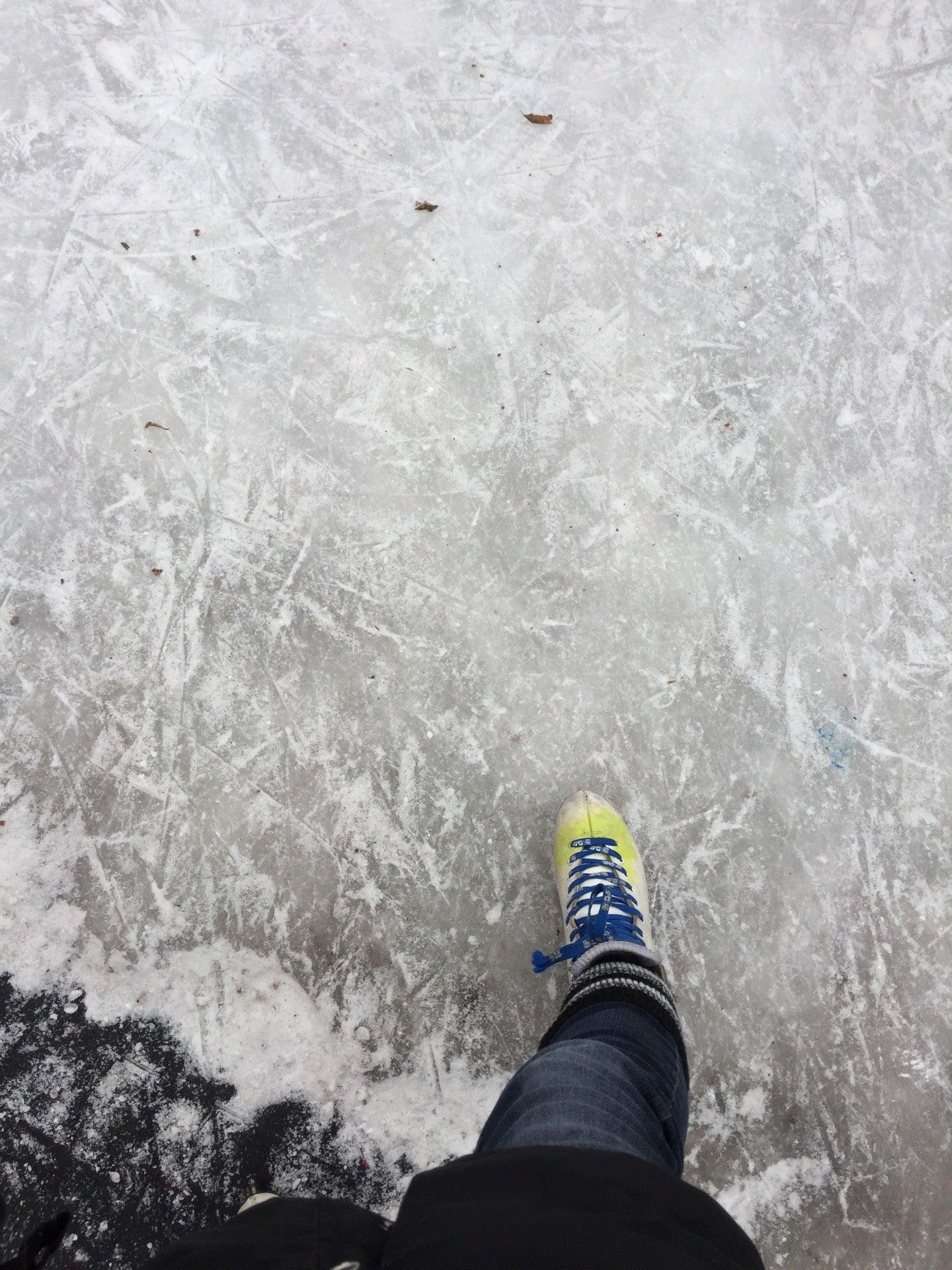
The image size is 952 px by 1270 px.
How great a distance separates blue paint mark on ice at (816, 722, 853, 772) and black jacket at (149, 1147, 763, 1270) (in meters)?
1.33

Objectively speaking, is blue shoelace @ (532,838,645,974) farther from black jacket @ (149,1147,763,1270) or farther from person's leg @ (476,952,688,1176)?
black jacket @ (149,1147,763,1270)

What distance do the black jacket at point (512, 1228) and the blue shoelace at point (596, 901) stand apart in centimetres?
76

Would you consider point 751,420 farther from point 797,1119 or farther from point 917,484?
point 797,1119

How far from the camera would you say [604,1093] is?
4.35 feet

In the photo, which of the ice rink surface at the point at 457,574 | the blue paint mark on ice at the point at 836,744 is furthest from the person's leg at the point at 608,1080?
the blue paint mark on ice at the point at 836,744

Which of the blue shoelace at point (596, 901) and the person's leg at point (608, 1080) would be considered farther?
the blue shoelace at point (596, 901)

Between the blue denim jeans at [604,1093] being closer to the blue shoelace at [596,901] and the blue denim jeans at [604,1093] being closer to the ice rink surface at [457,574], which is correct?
the blue shoelace at [596,901]

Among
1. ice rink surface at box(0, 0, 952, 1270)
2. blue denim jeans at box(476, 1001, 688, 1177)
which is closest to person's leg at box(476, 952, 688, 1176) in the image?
blue denim jeans at box(476, 1001, 688, 1177)

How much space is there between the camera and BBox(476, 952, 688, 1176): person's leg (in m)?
1.26

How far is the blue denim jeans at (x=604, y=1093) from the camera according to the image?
4.12 ft

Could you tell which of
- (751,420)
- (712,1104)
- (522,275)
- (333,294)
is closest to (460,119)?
(522,275)

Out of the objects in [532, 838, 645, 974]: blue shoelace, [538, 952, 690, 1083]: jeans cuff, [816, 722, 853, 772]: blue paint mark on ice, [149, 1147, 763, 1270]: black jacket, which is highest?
[816, 722, 853, 772]: blue paint mark on ice

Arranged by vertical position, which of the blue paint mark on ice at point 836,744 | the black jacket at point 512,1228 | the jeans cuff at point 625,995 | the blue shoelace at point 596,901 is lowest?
the black jacket at point 512,1228

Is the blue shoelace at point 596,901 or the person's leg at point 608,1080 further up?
the blue shoelace at point 596,901
